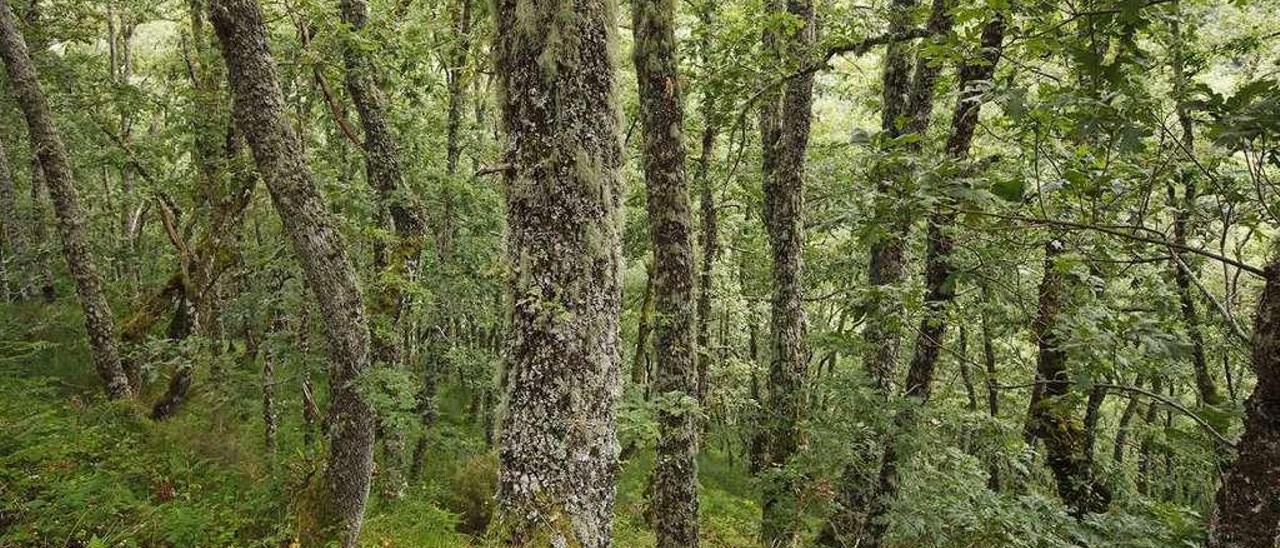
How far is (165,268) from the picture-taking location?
50.9 feet

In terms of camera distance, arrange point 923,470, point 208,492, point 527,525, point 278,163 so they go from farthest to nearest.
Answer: point 208,492
point 923,470
point 278,163
point 527,525

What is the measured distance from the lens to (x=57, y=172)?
369 inches

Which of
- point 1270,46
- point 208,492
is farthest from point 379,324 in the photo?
point 1270,46

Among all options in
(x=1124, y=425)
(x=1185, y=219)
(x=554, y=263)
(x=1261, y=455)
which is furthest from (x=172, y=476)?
(x=1124, y=425)

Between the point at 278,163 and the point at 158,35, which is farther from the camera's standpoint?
the point at 158,35

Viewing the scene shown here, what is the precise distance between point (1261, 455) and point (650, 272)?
8.65m

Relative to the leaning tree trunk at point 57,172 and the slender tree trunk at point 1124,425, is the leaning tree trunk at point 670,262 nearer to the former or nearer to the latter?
the slender tree trunk at point 1124,425

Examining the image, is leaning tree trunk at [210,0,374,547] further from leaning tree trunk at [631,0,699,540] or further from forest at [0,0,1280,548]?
leaning tree trunk at [631,0,699,540]

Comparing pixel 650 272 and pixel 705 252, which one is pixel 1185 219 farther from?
pixel 705 252

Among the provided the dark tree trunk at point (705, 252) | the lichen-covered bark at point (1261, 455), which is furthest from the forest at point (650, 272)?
the dark tree trunk at point (705, 252)

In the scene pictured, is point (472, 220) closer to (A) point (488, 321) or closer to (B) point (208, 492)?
(A) point (488, 321)

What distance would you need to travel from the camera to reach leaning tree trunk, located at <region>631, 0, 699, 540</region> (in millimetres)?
6266

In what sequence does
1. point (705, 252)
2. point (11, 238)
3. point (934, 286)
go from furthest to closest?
point (11, 238) < point (705, 252) < point (934, 286)

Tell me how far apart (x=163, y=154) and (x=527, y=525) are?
11.2 meters
